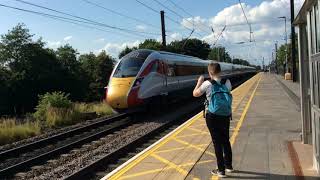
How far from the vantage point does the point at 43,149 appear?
13312 mm

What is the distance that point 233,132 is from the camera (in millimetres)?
12391

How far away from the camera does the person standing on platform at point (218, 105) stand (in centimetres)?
711

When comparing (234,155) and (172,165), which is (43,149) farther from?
(234,155)

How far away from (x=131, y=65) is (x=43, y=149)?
25.3ft

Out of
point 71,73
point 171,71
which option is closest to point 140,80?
point 171,71

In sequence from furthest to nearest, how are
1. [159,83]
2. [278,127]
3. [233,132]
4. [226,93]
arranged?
[159,83], [278,127], [233,132], [226,93]

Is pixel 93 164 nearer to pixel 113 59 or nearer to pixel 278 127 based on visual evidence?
pixel 278 127

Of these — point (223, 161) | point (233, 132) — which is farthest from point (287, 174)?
point (233, 132)

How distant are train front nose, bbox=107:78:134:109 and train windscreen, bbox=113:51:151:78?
363 millimetres

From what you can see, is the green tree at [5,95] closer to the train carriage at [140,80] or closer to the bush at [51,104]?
the bush at [51,104]

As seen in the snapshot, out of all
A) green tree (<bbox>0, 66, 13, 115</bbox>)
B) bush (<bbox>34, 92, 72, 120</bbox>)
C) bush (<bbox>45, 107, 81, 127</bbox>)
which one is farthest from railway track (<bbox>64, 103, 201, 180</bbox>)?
green tree (<bbox>0, 66, 13, 115</bbox>)

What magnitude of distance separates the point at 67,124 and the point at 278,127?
9.51 metres

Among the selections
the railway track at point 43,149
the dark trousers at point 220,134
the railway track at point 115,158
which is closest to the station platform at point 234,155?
the dark trousers at point 220,134

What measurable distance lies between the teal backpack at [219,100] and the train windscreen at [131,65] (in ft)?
42.0
